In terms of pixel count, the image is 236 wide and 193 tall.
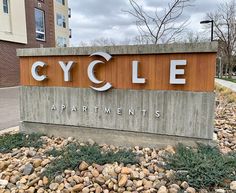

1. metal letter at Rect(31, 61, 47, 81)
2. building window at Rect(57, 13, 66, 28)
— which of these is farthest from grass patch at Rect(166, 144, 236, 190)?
building window at Rect(57, 13, 66, 28)

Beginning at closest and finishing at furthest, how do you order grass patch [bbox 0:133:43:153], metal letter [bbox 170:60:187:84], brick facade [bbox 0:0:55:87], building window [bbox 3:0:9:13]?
metal letter [bbox 170:60:187:84] → grass patch [bbox 0:133:43:153] → building window [bbox 3:0:9:13] → brick facade [bbox 0:0:55:87]

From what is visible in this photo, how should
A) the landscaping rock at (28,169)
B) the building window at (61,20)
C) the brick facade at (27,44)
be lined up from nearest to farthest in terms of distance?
the landscaping rock at (28,169) → the brick facade at (27,44) → the building window at (61,20)

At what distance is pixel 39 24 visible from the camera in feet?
81.7

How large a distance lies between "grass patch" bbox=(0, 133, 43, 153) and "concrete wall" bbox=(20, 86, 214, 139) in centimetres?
41

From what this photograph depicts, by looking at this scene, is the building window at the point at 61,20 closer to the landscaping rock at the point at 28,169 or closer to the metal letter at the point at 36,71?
the metal letter at the point at 36,71

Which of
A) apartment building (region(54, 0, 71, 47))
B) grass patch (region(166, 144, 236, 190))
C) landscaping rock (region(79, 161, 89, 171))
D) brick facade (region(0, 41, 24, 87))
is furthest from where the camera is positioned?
apartment building (region(54, 0, 71, 47))

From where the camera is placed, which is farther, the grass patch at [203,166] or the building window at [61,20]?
the building window at [61,20]

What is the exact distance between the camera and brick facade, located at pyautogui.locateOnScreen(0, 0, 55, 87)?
1995 cm

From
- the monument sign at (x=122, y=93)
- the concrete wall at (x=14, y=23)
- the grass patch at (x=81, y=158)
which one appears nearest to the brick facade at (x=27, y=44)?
the concrete wall at (x=14, y=23)

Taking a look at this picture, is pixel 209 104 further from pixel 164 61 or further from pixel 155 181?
pixel 155 181

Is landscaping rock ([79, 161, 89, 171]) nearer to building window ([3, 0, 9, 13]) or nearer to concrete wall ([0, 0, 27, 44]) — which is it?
concrete wall ([0, 0, 27, 44])

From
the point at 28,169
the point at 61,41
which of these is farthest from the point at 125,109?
the point at 61,41

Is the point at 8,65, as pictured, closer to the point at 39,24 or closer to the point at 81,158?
the point at 39,24

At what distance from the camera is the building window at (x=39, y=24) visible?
24.3 meters
